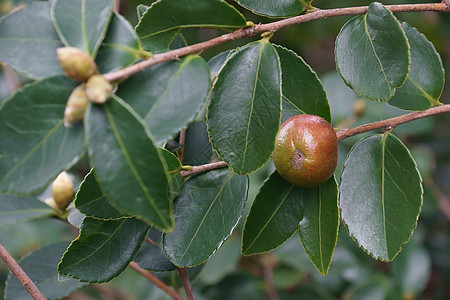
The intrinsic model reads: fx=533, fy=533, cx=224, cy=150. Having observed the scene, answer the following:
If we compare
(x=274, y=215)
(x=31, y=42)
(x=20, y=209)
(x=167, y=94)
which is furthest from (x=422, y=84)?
(x=20, y=209)

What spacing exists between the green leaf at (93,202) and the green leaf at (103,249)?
5cm

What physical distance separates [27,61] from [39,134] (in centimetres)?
9

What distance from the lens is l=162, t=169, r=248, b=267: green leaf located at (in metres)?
0.72

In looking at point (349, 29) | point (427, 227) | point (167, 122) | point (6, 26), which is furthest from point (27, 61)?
point (427, 227)

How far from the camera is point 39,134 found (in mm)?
517

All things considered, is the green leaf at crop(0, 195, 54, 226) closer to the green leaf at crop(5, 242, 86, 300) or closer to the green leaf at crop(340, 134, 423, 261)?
the green leaf at crop(5, 242, 86, 300)

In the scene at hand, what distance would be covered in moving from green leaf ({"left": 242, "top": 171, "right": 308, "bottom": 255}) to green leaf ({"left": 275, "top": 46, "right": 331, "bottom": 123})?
0.35ft

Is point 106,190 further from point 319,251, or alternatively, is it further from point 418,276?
point 418,276

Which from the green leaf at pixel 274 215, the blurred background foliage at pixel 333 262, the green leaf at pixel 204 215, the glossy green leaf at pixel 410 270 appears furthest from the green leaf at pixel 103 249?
the glossy green leaf at pixel 410 270

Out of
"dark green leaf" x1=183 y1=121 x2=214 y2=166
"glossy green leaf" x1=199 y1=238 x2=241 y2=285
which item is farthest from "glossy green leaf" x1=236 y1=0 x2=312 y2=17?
"glossy green leaf" x1=199 y1=238 x2=241 y2=285

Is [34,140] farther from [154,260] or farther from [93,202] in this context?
[154,260]

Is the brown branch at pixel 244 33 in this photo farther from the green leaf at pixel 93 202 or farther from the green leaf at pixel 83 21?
the green leaf at pixel 93 202

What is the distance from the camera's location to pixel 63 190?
0.93m

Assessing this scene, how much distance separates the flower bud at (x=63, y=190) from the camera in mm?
926
